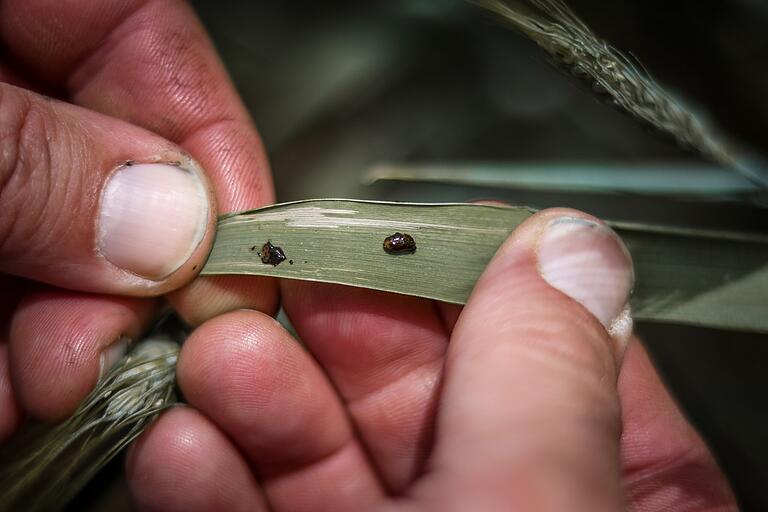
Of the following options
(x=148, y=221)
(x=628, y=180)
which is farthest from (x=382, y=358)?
(x=628, y=180)

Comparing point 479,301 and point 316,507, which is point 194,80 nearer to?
point 479,301

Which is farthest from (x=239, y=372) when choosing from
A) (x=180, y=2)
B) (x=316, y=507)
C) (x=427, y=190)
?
(x=427, y=190)

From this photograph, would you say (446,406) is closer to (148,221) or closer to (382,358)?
(382,358)

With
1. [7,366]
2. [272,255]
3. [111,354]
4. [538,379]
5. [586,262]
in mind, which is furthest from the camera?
[7,366]

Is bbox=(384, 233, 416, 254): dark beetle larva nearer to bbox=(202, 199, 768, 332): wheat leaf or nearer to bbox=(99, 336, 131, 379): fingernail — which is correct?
bbox=(202, 199, 768, 332): wheat leaf

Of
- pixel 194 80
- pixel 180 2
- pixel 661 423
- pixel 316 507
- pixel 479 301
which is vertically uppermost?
pixel 180 2

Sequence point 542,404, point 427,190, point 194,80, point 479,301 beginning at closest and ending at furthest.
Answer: point 542,404, point 479,301, point 194,80, point 427,190
